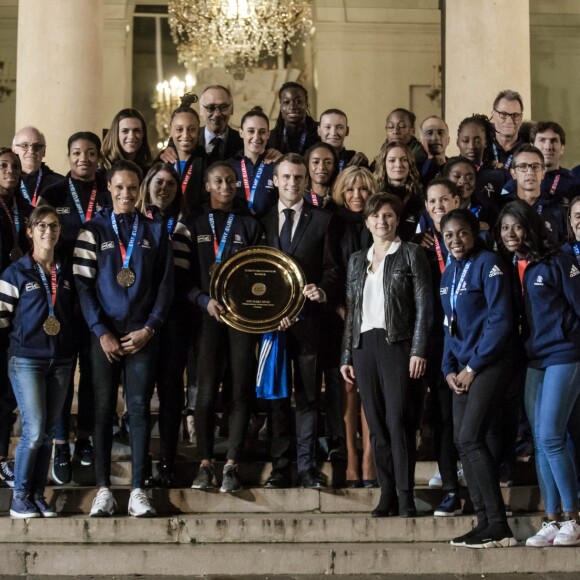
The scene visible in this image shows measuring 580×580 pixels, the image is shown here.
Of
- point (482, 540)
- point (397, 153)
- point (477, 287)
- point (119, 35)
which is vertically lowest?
point (482, 540)

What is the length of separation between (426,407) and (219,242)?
73.6 inches

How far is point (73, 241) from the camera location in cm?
769

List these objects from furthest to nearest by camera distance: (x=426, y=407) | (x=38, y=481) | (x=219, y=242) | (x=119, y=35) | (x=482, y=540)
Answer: (x=119, y=35), (x=426, y=407), (x=219, y=242), (x=38, y=481), (x=482, y=540)

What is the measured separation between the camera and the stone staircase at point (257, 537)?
684cm

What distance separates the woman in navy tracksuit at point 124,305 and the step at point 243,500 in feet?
0.75

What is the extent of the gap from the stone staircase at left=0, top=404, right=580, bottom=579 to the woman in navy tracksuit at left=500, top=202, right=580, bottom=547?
25 cm

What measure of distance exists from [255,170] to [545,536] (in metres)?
3.22

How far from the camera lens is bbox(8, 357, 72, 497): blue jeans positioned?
7145 millimetres

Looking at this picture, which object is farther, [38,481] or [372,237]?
[372,237]

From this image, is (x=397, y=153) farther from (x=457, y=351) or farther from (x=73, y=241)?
(x=73, y=241)

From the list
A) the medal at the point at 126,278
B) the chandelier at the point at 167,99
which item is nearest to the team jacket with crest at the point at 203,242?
the medal at the point at 126,278

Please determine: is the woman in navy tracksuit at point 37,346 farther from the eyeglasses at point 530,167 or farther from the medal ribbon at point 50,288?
the eyeglasses at point 530,167

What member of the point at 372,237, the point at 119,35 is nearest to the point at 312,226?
the point at 372,237

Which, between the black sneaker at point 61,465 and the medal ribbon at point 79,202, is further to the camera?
the medal ribbon at point 79,202
